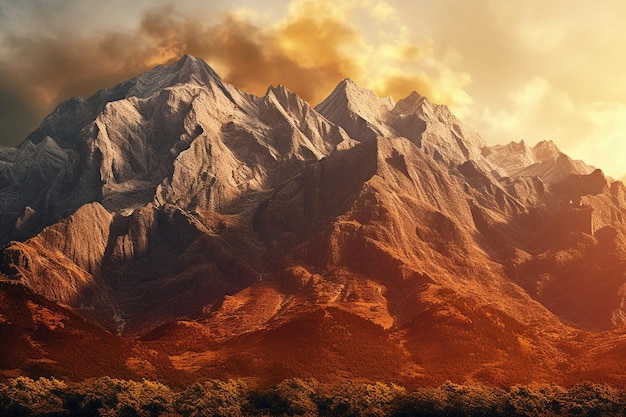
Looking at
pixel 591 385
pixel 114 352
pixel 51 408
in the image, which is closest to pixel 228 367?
pixel 114 352

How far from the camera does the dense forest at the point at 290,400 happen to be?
158m

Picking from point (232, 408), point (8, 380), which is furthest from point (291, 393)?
point (8, 380)

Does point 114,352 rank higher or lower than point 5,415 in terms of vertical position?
higher

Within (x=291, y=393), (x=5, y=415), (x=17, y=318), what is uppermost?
(x=17, y=318)

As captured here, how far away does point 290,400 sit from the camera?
166 m

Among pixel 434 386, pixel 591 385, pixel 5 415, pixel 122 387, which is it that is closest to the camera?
pixel 5 415

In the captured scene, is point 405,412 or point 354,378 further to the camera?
point 354,378

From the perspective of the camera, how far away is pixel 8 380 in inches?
6447

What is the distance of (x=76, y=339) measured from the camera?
19788 centimetres

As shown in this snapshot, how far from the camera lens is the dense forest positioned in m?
158

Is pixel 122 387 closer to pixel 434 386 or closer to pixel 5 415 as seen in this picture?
pixel 5 415

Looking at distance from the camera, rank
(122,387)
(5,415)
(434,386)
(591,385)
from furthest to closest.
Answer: (434,386), (591,385), (122,387), (5,415)

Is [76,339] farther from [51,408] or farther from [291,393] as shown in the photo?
[291,393]

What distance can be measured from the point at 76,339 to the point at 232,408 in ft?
193
